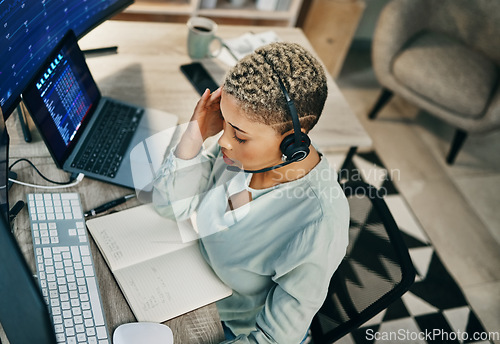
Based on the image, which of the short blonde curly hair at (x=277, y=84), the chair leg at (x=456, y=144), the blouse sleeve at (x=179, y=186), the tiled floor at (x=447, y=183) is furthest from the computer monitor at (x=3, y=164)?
the chair leg at (x=456, y=144)

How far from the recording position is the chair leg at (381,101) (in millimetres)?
2480

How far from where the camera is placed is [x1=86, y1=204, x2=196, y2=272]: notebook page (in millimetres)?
915

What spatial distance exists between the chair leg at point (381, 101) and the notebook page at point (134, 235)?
184 centimetres

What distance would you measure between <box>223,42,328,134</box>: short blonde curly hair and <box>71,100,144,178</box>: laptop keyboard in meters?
0.45

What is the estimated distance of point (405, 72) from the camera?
87.0 inches

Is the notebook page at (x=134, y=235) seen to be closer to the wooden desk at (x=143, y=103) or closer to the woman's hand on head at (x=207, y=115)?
the wooden desk at (x=143, y=103)

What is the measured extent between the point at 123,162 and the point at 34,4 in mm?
419

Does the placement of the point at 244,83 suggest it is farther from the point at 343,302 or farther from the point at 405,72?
the point at 405,72

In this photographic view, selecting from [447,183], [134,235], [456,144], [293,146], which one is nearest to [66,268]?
[134,235]

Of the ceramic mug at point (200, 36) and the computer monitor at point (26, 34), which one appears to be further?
the ceramic mug at point (200, 36)

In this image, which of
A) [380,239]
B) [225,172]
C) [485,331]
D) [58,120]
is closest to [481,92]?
[485,331]

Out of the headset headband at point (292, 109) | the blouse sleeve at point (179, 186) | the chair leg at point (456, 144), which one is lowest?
the chair leg at point (456, 144)

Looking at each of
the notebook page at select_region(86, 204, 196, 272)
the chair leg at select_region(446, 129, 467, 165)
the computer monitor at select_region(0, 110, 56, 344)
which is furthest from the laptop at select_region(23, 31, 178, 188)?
the chair leg at select_region(446, 129, 467, 165)

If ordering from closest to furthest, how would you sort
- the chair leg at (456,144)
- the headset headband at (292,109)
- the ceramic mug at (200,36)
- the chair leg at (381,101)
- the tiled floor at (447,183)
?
the headset headband at (292,109) → the ceramic mug at (200,36) → the tiled floor at (447,183) → the chair leg at (456,144) → the chair leg at (381,101)
